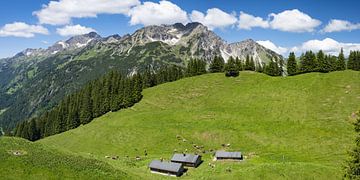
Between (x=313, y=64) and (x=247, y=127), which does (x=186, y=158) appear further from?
(x=313, y=64)

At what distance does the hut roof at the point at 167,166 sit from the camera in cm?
6675

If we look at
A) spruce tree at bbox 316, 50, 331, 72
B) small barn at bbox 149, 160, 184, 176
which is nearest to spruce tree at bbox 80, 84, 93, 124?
small barn at bbox 149, 160, 184, 176

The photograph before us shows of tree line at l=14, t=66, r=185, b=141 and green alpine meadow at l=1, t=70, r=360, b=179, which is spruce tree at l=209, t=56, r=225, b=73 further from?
tree line at l=14, t=66, r=185, b=141

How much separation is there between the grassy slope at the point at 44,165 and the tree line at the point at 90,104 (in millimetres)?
69702

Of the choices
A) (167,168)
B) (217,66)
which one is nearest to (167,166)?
(167,168)

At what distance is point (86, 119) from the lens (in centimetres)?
13638

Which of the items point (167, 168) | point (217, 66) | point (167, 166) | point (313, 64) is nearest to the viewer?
point (167, 168)

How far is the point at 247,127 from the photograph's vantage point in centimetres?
9631

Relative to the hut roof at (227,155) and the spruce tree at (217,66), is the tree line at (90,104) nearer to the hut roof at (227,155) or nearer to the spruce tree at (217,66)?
the spruce tree at (217,66)

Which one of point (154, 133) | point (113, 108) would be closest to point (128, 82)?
point (113, 108)

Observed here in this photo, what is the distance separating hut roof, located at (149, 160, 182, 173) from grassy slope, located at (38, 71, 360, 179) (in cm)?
255

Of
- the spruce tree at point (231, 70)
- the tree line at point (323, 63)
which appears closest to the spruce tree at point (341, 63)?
the tree line at point (323, 63)

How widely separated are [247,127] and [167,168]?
1444 inches

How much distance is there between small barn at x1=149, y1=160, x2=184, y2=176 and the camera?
66.7 metres
